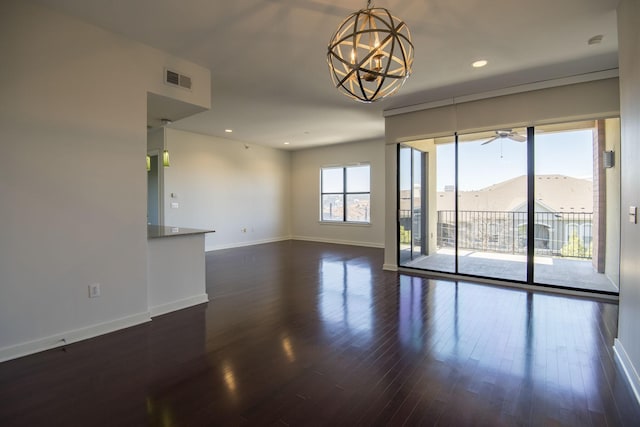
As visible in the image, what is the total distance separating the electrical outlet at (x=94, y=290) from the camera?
115 inches

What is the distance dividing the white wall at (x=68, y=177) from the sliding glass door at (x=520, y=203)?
4219 millimetres

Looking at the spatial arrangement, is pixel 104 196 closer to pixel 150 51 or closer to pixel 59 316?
pixel 59 316

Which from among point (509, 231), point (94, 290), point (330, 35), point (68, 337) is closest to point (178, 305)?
point (94, 290)

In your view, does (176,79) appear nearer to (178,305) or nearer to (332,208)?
(178,305)

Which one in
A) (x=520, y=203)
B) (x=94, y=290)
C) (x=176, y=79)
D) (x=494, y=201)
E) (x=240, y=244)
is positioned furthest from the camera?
(x=240, y=244)

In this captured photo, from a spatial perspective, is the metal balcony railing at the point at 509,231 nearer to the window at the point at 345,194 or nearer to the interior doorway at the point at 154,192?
the window at the point at 345,194

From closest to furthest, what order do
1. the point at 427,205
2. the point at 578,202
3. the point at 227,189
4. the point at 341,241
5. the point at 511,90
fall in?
the point at 511,90 < the point at 578,202 < the point at 427,205 < the point at 227,189 < the point at 341,241

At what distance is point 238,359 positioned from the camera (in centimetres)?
248

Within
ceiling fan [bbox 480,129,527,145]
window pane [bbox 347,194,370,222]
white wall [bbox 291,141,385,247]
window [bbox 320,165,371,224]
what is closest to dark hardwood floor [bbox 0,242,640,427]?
ceiling fan [bbox 480,129,527,145]

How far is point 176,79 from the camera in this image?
3543 mm

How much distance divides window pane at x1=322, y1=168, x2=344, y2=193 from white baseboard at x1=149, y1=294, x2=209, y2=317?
5.87 m

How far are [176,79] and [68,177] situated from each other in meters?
1.57

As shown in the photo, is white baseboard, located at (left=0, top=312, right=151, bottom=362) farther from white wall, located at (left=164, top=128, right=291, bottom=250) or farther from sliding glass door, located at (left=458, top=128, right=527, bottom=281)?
sliding glass door, located at (left=458, top=128, right=527, bottom=281)

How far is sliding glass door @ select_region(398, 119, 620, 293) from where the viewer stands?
4559mm
